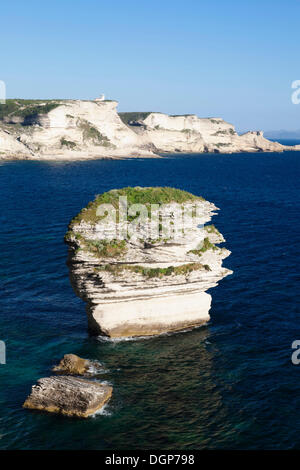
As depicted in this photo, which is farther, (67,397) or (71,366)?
(71,366)

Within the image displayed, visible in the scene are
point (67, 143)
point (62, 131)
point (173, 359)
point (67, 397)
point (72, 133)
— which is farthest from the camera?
point (67, 143)

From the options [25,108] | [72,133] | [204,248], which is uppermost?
[25,108]

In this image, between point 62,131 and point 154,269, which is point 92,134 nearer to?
point 62,131

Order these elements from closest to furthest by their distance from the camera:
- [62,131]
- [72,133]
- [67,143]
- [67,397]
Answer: [67,397]
[62,131]
[72,133]
[67,143]

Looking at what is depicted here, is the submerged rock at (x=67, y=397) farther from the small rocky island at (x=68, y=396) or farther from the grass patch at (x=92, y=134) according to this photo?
the grass patch at (x=92, y=134)

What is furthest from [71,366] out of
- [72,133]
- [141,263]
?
[72,133]

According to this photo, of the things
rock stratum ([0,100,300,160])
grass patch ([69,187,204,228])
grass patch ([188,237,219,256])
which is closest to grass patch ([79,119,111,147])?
rock stratum ([0,100,300,160])

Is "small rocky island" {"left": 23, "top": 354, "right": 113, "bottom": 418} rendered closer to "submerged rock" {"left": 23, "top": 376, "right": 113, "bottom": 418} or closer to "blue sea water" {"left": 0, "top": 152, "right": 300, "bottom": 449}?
"submerged rock" {"left": 23, "top": 376, "right": 113, "bottom": 418}
